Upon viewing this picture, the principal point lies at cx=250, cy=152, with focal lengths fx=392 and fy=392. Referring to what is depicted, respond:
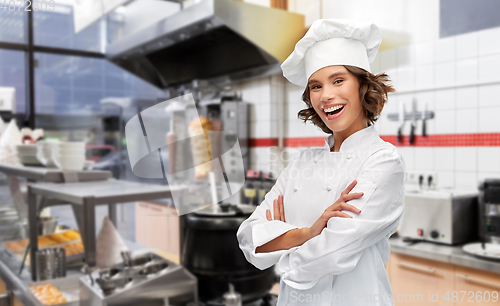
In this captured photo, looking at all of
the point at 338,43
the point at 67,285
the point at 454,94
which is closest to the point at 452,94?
the point at 454,94

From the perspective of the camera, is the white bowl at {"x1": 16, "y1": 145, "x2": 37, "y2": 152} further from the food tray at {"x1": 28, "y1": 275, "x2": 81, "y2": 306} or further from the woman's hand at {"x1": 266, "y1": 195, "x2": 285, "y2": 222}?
the woman's hand at {"x1": 266, "y1": 195, "x2": 285, "y2": 222}

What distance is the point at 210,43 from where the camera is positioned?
339 centimetres

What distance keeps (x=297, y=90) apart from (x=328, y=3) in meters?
1.54

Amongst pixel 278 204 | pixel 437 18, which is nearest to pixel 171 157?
pixel 278 204

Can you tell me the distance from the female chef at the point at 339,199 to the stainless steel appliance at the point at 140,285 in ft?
2.09

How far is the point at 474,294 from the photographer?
5.34ft

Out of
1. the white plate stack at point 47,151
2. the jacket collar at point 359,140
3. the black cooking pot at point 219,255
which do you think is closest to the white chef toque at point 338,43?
the jacket collar at point 359,140

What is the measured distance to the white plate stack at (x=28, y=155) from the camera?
5.98 ft

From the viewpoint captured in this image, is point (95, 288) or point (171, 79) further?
point (171, 79)

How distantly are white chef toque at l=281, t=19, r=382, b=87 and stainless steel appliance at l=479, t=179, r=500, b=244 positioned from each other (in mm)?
1340

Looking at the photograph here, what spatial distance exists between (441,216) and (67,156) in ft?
5.64

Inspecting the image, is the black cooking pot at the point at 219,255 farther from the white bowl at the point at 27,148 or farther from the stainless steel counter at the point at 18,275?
the white bowl at the point at 27,148

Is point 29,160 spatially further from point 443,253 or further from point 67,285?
point 443,253

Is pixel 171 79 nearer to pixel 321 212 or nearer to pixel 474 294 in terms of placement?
pixel 474 294
